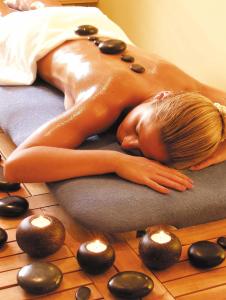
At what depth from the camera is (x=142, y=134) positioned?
154cm

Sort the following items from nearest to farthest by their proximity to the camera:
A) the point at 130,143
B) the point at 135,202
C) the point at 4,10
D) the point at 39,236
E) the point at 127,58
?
1. the point at 39,236
2. the point at 135,202
3. the point at 130,143
4. the point at 127,58
5. the point at 4,10

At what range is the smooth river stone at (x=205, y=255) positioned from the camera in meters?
1.37

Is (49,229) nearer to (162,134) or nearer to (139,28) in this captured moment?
(162,134)

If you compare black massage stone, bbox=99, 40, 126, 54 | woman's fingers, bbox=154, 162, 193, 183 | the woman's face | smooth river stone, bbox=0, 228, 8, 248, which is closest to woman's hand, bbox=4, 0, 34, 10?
black massage stone, bbox=99, 40, 126, 54

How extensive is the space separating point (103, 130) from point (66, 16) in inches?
30.8

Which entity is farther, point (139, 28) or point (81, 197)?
point (139, 28)

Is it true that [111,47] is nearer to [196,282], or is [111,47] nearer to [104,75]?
[104,75]

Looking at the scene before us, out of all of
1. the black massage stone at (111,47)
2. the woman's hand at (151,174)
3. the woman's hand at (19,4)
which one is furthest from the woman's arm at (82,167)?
the woman's hand at (19,4)

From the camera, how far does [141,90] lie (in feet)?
5.91

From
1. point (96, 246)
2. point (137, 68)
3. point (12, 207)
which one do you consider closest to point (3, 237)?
point (12, 207)

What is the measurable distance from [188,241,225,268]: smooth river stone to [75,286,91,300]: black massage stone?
290 mm

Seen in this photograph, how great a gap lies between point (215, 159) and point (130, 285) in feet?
2.00

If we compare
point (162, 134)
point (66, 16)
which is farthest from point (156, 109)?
point (66, 16)

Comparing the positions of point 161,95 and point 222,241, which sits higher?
point 161,95
